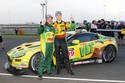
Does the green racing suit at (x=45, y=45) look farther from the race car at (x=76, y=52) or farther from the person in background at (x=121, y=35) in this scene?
the person in background at (x=121, y=35)

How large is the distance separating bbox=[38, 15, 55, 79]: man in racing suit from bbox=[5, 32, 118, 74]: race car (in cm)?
18

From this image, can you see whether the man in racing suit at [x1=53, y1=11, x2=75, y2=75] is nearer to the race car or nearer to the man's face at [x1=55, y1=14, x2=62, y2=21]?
the man's face at [x1=55, y1=14, x2=62, y2=21]

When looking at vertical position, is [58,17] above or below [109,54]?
above

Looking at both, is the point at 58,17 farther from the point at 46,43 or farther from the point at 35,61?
the point at 35,61

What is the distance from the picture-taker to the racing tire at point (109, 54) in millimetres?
13016

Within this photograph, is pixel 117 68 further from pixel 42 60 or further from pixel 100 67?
pixel 42 60

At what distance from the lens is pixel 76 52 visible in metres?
11.9

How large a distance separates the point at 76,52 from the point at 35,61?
171 cm

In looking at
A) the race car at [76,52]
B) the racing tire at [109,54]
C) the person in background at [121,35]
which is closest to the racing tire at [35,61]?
the race car at [76,52]

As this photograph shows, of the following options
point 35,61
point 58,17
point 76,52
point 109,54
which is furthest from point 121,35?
point 35,61

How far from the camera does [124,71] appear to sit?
11297 millimetres

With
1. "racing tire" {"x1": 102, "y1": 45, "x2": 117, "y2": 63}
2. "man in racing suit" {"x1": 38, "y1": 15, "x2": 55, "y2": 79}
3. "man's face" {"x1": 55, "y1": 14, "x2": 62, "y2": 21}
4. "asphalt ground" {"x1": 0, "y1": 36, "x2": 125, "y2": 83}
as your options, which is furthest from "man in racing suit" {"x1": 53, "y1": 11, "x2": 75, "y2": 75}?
"racing tire" {"x1": 102, "y1": 45, "x2": 117, "y2": 63}

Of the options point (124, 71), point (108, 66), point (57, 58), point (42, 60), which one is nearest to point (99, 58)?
point (108, 66)

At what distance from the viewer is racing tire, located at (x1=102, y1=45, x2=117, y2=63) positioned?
13.0m
